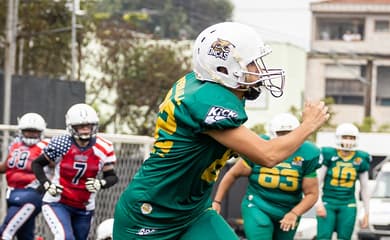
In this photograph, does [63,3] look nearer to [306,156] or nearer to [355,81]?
[306,156]

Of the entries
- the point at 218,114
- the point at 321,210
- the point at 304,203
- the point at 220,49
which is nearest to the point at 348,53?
the point at 321,210

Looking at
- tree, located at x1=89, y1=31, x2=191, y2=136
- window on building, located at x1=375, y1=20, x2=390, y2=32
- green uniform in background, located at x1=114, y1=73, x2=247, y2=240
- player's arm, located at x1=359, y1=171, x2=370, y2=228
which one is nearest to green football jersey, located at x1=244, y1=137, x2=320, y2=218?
player's arm, located at x1=359, y1=171, x2=370, y2=228

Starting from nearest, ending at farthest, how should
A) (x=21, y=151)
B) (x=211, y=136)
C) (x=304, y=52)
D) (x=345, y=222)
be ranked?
1. (x=211, y=136)
2. (x=21, y=151)
3. (x=345, y=222)
4. (x=304, y=52)

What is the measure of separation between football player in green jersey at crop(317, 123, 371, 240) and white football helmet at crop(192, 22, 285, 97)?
9.10 metres

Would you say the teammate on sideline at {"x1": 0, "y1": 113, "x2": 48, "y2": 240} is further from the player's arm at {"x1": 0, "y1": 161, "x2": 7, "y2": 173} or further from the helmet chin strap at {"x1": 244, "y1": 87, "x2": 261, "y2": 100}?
the helmet chin strap at {"x1": 244, "y1": 87, "x2": 261, "y2": 100}

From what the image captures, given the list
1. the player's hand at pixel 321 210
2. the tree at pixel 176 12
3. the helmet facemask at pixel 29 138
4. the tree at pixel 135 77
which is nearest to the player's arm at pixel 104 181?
the helmet facemask at pixel 29 138

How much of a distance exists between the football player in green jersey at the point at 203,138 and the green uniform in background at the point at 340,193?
889 cm

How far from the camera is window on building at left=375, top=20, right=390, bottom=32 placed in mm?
77375

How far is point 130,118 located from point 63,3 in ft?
23.7

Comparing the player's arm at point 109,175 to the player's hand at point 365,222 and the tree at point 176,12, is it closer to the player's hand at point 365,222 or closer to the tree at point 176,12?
the player's hand at point 365,222

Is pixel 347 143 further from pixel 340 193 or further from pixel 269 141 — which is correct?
pixel 269 141

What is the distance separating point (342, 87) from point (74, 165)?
217ft

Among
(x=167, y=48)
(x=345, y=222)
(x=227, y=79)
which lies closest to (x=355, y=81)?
(x=167, y=48)

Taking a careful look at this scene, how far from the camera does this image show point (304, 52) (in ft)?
250
